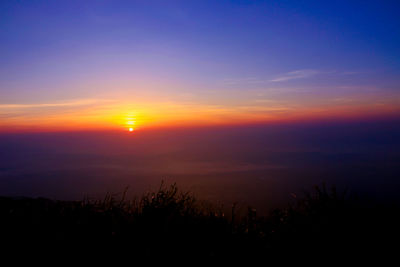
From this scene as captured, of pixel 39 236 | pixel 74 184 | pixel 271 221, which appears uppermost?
pixel 39 236

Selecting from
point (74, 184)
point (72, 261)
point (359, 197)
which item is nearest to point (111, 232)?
point (72, 261)

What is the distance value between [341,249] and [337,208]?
100cm

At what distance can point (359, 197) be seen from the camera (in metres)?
4.33

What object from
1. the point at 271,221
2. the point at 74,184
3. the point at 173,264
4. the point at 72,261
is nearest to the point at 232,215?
the point at 271,221

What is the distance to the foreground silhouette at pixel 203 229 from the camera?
3.01m

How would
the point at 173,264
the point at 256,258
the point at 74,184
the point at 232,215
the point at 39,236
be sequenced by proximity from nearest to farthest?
1. the point at 173,264
2. the point at 256,258
3. the point at 39,236
4. the point at 232,215
5. the point at 74,184

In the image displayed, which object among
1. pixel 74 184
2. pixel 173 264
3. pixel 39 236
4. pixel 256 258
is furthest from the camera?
pixel 74 184

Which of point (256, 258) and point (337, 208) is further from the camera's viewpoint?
point (337, 208)

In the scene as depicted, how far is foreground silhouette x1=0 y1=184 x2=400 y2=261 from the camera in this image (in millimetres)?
3012

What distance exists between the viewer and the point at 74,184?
8631 cm

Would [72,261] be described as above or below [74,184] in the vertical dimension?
above

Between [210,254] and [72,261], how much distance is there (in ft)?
4.73

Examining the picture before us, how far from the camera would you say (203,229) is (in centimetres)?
349

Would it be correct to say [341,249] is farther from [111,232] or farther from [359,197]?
[111,232]
